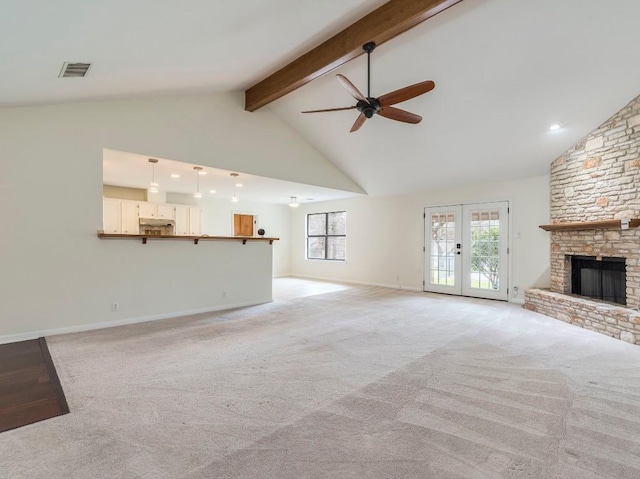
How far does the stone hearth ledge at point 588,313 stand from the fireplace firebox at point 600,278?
0.40 metres

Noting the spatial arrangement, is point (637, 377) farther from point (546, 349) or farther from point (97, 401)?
point (97, 401)

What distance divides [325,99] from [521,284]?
4884 mm

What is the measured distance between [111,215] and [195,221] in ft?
6.13

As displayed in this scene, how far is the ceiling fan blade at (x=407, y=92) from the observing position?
135 inches

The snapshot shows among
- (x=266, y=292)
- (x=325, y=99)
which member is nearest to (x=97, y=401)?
(x=266, y=292)

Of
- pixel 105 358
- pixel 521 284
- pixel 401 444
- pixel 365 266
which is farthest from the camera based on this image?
pixel 365 266

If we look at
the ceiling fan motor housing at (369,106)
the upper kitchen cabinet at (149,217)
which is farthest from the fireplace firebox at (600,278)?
the upper kitchen cabinet at (149,217)

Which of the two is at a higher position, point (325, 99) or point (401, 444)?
point (325, 99)

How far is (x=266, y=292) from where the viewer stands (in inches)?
242

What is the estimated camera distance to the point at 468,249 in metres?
6.79

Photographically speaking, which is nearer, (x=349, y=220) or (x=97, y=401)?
(x=97, y=401)

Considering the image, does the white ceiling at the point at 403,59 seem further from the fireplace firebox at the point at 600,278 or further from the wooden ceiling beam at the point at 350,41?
the fireplace firebox at the point at 600,278

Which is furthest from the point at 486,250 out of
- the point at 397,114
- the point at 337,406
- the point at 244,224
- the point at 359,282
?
the point at 244,224

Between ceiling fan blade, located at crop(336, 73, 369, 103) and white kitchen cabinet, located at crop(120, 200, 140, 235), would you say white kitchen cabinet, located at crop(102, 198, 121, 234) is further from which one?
ceiling fan blade, located at crop(336, 73, 369, 103)
